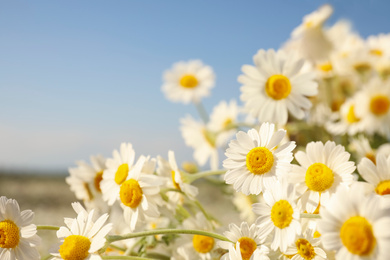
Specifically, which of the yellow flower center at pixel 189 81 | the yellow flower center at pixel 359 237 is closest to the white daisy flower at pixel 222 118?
the yellow flower center at pixel 189 81

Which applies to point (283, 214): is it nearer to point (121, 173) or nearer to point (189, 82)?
point (121, 173)

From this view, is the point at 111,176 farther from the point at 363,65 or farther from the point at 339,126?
the point at 363,65

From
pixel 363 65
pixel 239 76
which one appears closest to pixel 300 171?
pixel 239 76

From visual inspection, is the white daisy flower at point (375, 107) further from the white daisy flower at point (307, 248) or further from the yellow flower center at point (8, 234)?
the yellow flower center at point (8, 234)

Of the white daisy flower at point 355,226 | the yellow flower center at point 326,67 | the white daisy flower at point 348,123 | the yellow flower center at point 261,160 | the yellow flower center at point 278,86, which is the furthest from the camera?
the yellow flower center at point 326,67

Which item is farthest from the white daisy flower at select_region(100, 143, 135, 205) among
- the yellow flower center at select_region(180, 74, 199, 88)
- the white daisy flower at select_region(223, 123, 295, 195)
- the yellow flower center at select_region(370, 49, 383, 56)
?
the yellow flower center at select_region(370, 49, 383, 56)

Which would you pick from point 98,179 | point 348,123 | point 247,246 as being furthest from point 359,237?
point 348,123
